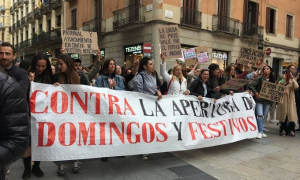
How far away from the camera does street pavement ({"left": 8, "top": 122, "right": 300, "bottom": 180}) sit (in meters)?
3.82

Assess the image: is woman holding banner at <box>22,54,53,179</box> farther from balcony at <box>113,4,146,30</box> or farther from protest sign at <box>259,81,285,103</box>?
balcony at <box>113,4,146,30</box>

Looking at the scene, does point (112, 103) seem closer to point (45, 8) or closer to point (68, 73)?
point (68, 73)

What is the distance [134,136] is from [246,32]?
17.8m

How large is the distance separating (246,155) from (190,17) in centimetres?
1241

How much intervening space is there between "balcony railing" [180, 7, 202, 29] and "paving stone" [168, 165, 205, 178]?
1224cm

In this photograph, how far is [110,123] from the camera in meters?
3.85

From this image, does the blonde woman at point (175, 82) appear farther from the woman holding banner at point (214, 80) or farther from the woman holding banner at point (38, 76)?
the woman holding banner at point (38, 76)

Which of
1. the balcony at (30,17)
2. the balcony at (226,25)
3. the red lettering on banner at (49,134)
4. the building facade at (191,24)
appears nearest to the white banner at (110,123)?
the red lettering on banner at (49,134)

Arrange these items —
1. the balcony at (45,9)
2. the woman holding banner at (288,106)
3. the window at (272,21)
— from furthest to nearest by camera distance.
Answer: the balcony at (45,9), the window at (272,21), the woman holding banner at (288,106)

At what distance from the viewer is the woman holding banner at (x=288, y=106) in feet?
21.2

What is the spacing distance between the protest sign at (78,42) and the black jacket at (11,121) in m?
3.85

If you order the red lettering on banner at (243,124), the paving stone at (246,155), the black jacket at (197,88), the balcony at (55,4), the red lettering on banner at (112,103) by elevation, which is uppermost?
the balcony at (55,4)

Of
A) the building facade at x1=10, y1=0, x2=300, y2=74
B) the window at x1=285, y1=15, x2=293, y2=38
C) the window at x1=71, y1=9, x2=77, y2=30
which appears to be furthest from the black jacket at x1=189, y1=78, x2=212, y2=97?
the window at x1=285, y1=15, x2=293, y2=38

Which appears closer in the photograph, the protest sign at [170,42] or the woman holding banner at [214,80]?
the woman holding banner at [214,80]
